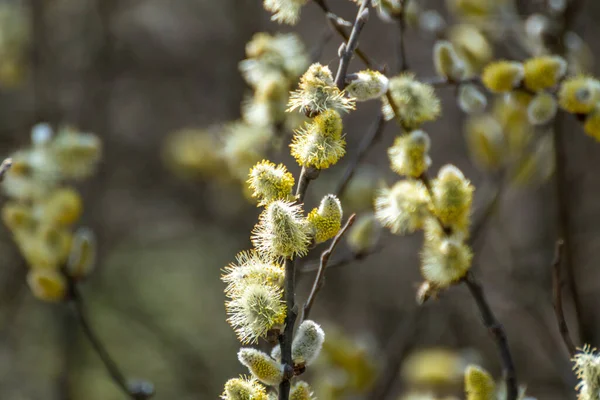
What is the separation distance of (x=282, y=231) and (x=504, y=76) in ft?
2.46

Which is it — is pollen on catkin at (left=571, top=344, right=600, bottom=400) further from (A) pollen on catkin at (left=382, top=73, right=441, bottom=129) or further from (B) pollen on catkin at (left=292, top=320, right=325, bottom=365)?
(A) pollen on catkin at (left=382, top=73, right=441, bottom=129)

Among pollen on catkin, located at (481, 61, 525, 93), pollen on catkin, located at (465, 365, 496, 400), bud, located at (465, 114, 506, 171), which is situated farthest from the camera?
bud, located at (465, 114, 506, 171)

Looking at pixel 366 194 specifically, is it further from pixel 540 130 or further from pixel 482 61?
pixel 540 130

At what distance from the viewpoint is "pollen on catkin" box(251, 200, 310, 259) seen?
1182 millimetres

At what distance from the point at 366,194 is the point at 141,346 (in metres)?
2.04

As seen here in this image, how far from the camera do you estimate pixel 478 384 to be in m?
1.37

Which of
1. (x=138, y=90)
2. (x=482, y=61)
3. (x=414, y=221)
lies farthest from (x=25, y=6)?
(x=414, y=221)

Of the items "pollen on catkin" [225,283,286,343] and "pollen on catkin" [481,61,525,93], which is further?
"pollen on catkin" [481,61,525,93]

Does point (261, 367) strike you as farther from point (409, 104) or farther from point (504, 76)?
point (504, 76)

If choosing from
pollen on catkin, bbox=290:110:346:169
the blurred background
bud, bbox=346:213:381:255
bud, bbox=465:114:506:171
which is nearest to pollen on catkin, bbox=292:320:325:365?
pollen on catkin, bbox=290:110:346:169

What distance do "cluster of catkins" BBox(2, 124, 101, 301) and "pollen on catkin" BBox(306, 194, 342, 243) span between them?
834 mm

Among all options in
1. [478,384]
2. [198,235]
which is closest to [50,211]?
[478,384]

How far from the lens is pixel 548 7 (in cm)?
218

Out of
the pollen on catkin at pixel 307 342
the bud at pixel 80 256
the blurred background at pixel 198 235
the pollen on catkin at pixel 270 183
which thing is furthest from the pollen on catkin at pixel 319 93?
the blurred background at pixel 198 235
